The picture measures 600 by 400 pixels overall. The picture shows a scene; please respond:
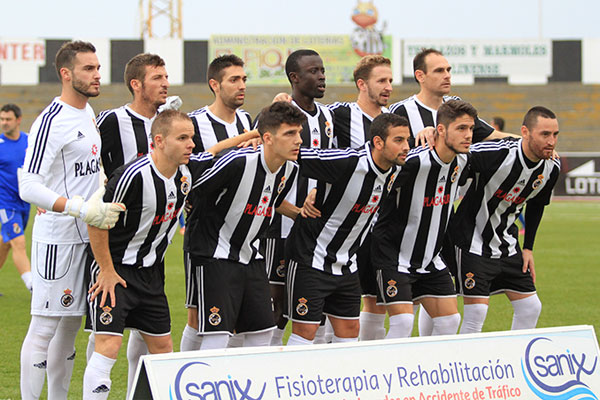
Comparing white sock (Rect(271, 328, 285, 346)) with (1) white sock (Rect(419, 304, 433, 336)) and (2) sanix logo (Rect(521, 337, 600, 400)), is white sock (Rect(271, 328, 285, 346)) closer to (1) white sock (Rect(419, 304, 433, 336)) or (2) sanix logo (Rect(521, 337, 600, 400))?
(1) white sock (Rect(419, 304, 433, 336))

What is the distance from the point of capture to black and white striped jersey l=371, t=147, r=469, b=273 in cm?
582

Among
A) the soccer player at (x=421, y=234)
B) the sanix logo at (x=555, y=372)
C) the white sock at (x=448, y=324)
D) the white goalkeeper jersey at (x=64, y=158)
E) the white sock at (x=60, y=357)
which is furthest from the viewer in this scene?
the white sock at (x=448, y=324)

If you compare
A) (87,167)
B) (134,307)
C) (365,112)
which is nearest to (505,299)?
(365,112)

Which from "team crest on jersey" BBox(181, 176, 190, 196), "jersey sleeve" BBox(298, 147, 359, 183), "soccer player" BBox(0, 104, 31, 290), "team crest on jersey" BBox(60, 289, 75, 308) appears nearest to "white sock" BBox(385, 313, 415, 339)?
"jersey sleeve" BBox(298, 147, 359, 183)

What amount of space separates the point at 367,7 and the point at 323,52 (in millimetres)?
4038

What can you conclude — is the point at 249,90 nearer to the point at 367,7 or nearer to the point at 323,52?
the point at 323,52

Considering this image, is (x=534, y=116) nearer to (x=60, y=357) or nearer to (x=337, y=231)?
(x=337, y=231)

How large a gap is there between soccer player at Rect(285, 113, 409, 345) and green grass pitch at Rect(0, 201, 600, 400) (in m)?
1.36

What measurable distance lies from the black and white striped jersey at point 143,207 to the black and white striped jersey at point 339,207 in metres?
0.95

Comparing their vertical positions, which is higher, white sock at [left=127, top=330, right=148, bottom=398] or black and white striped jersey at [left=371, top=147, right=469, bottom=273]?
black and white striped jersey at [left=371, top=147, right=469, bottom=273]

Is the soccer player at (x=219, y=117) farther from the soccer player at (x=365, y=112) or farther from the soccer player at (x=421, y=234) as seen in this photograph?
the soccer player at (x=421, y=234)

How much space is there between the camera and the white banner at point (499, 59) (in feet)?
124

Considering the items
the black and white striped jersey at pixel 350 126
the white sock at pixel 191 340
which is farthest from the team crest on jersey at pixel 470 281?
the white sock at pixel 191 340

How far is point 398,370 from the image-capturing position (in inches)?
174
